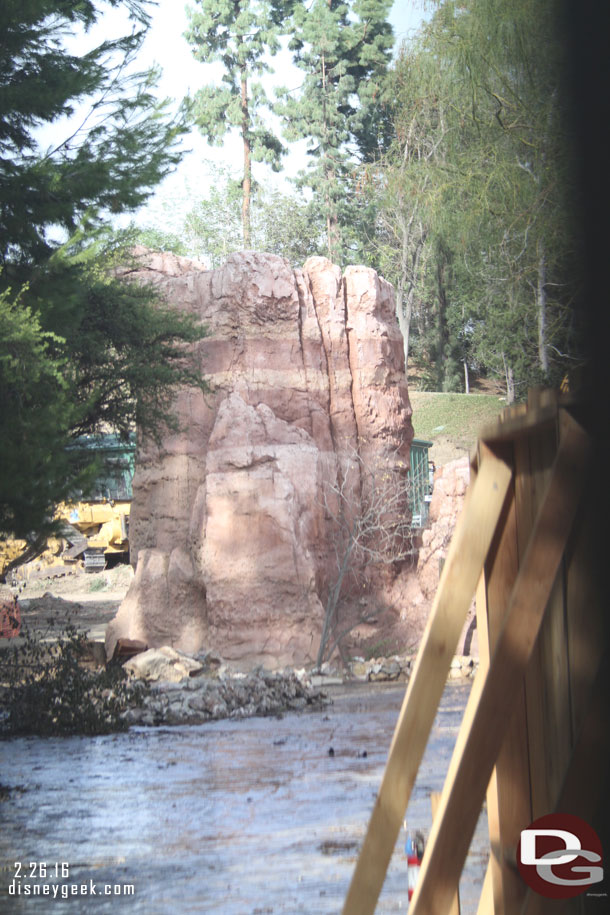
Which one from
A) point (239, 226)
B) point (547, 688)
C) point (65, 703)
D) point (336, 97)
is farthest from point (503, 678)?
point (239, 226)

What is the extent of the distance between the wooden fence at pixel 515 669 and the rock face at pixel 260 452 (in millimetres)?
11784

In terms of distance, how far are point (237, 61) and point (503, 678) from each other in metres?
29.3

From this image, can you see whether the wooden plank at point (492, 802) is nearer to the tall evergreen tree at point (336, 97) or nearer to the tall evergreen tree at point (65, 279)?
the tall evergreen tree at point (65, 279)

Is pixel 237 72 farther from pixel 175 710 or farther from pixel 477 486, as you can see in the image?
pixel 477 486

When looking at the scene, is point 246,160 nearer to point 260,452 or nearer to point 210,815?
point 260,452

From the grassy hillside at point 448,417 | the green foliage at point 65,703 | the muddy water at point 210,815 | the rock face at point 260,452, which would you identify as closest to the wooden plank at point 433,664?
the muddy water at point 210,815

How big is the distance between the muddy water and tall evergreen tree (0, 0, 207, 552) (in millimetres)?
2399

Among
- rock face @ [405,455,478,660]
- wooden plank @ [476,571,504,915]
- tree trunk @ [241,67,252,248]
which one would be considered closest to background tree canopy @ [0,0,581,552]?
rock face @ [405,455,478,660]

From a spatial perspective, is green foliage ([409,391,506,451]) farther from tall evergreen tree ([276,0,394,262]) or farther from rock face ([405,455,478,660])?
tall evergreen tree ([276,0,394,262])

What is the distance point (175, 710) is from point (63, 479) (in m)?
3.27

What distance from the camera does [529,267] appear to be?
1143cm

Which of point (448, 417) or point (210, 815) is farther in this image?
point (448, 417)

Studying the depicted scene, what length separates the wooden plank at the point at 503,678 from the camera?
1.14 metres

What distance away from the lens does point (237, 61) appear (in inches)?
1091
